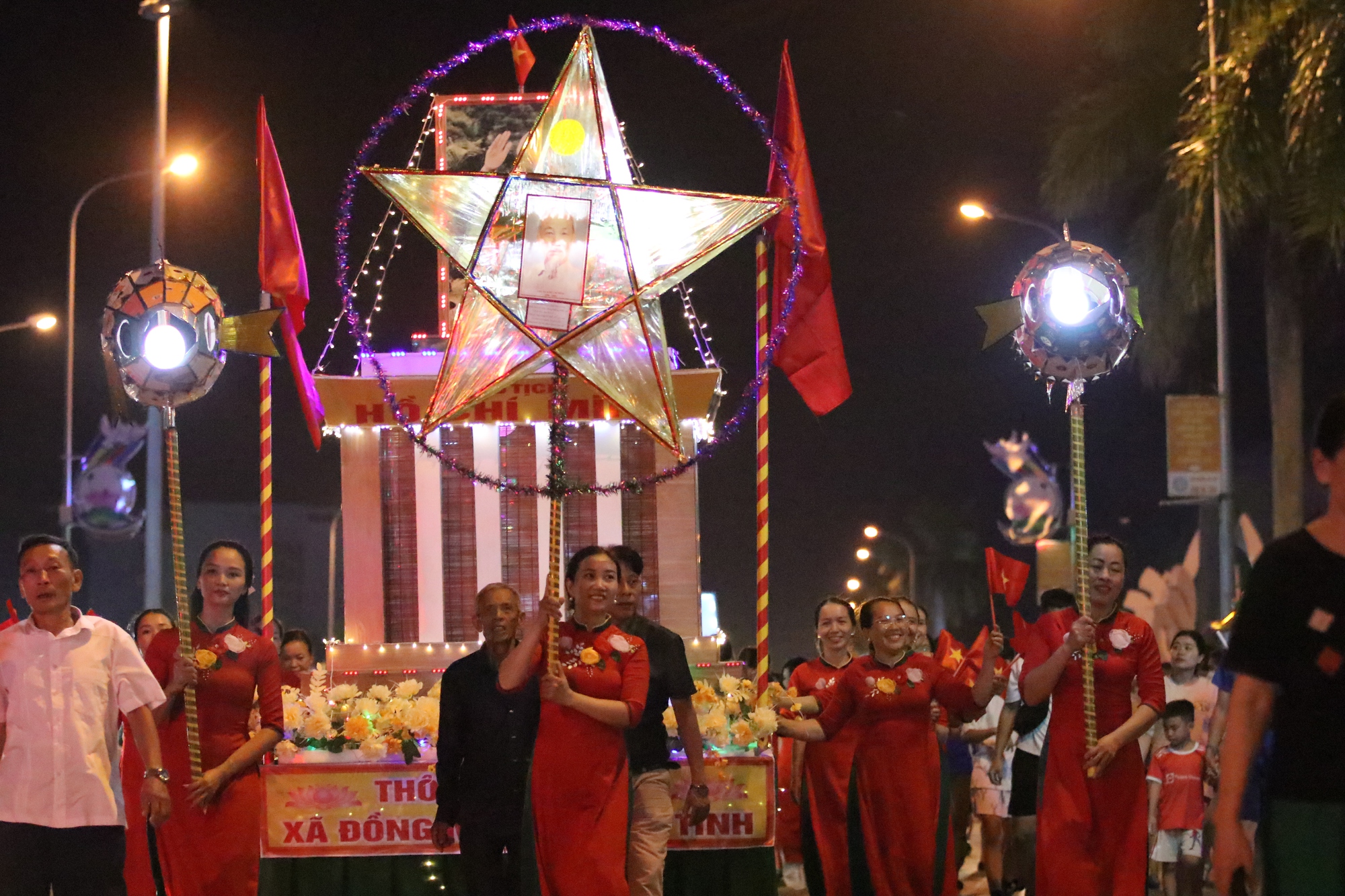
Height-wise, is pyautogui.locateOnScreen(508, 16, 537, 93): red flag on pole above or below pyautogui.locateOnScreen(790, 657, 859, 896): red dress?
above

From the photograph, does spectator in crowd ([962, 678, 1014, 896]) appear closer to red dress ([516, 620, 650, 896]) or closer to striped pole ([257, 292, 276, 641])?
red dress ([516, 620, 650, 896])

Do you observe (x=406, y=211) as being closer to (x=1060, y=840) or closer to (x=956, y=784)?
(x=1060, y=840)

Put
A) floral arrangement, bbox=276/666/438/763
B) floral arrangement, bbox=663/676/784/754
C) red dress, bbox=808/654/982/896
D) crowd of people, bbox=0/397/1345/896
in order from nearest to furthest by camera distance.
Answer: crowd of people, bbox=0/397/1345/896 → floral arrangement, bbox=663/676/784/754 → floral arrangement, bbox=276/666/438/763 → red dress, bbox=808/654/982/896

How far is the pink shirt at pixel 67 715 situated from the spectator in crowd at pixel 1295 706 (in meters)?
4.54

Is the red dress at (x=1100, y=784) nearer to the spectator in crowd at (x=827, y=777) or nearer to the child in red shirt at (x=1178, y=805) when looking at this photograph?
the spectator in crowd at (x=827, y=777)

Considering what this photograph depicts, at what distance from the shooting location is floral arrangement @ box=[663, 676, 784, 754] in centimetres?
895

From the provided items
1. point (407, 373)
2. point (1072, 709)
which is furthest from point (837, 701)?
point (407, 373)

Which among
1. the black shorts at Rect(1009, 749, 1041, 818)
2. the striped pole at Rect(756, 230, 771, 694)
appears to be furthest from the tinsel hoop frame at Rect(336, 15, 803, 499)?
the black shorts at Rect(1009, 749, 1041, 818)

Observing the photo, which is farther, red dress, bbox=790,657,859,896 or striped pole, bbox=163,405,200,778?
red dress, bbox=790,657,859,896

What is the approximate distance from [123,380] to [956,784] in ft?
25.5

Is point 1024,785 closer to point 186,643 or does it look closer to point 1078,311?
point 1078,311

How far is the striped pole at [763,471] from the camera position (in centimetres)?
919

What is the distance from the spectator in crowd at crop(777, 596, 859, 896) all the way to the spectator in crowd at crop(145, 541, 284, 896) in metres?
3.09

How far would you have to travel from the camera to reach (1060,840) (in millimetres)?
7805
